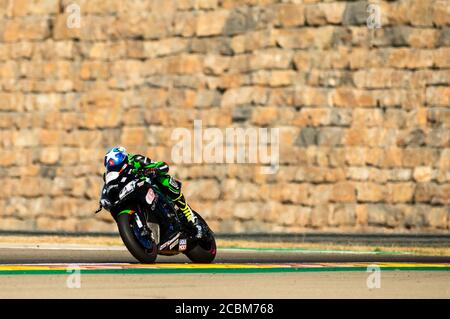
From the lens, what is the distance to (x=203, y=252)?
1544 cm

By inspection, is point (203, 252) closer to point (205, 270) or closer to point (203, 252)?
point (203, 252)

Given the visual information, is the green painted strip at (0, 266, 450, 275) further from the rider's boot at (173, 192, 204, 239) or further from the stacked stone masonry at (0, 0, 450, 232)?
the stacked stone masonry at (0, 0, 450, 232)

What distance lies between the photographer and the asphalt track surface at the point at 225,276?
38.7ft

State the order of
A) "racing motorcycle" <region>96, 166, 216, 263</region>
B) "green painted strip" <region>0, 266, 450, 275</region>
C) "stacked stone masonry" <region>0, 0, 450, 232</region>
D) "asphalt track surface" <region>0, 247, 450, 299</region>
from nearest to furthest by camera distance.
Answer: "asphalt track surface" <region>0, 247, 450, 299</region> → "green painted strip" <region>0, 266, 450, 275</region> → "racing motorcycle" <region>96, 166, 216, 263</region> → "stacked stone masonry" <region>0, 0, 450, 232</region>

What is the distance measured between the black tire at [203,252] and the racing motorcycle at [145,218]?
13mm

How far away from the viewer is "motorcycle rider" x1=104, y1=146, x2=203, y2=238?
14.5 metres

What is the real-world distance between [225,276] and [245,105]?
1279cm

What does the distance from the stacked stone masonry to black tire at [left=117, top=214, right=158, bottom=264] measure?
1080 cm

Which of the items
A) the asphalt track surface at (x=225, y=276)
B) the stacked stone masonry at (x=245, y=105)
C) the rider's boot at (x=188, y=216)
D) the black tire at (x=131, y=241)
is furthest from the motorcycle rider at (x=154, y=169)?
the stacked stone masonry at (x=245, y=105)

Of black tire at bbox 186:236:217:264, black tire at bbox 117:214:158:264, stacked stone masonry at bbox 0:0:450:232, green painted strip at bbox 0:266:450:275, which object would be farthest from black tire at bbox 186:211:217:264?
stacked stone masonry at bbox 0:0:450:232

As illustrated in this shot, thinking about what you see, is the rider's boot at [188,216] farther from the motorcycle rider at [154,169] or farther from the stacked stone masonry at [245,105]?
the stacked stone masonry at [245,105]

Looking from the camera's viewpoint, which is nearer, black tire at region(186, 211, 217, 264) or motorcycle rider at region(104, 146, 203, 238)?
motorcycle rider at region(104, 146, 203, 238)

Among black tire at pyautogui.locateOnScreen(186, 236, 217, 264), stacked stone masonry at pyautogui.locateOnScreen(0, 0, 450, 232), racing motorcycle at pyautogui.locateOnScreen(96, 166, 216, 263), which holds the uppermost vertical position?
stacked stone masonry at pyautogui.locateOnScreen(0, 0, 450, 232)

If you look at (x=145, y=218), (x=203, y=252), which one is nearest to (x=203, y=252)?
(x=203, y=252)
